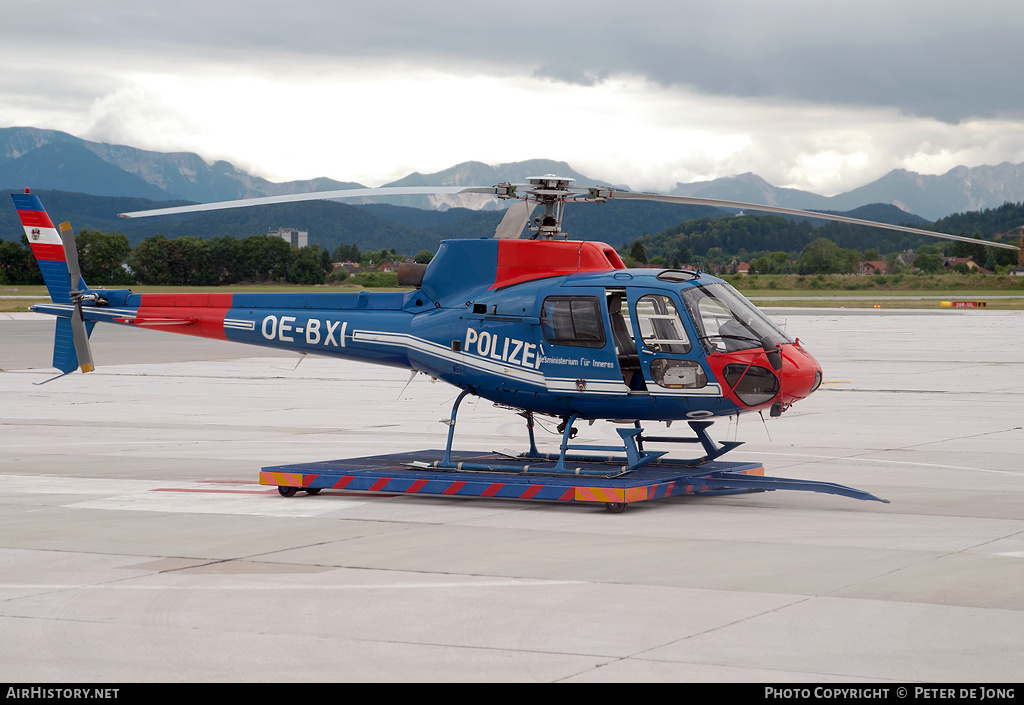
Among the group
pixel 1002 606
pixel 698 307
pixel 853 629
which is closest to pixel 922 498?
pixel 698 307

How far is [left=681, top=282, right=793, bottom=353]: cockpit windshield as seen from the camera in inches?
453

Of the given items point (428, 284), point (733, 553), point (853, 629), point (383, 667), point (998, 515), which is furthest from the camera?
point (428, 284)

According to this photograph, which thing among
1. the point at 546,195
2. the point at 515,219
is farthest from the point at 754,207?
the point at 515,219

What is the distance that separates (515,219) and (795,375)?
12.4 ft

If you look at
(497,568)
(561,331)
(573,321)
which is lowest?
(497,568)

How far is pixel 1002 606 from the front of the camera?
750 centimetres

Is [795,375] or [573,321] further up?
[573,321]

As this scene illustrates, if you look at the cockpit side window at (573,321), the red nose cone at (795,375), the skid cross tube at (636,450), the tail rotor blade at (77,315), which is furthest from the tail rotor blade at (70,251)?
the red nose cone at (795,375)

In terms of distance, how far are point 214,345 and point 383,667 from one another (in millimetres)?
39396

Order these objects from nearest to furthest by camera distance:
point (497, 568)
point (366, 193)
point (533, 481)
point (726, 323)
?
point (497, 568)
point (726, 323)
point (533, 481)
point (366, 193)

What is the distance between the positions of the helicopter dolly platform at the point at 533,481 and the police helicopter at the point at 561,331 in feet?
0.43

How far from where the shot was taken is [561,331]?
12.1 m

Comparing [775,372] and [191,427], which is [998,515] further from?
[191,427]

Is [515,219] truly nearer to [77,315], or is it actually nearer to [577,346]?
[577,346]
